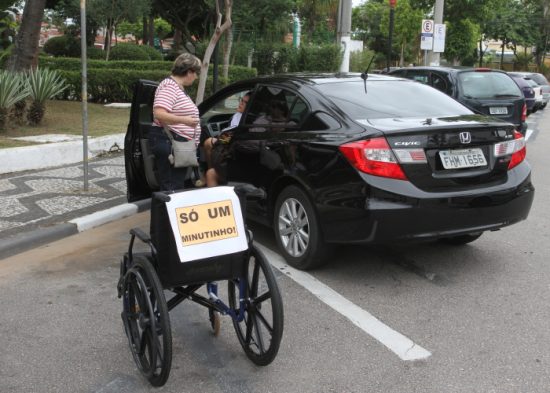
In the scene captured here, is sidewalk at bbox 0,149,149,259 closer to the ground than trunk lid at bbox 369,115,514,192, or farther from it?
closer to the ground

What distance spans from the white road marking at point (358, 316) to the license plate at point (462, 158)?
1.25 metres

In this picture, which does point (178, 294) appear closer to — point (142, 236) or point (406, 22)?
point (142, 236)

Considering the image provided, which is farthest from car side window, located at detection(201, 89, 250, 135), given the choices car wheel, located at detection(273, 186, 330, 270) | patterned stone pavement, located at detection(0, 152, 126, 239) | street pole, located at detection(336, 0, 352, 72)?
street pole, located at detection(336, 0, 352, 72)

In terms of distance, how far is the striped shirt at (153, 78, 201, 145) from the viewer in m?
5.40

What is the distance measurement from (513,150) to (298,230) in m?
1.83

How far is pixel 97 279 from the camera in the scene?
4.93 metres

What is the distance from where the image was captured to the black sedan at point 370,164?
14.7ft

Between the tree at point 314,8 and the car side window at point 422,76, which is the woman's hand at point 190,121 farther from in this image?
the tree at point 314,8

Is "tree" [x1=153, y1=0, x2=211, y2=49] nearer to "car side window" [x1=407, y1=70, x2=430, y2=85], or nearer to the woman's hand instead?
"car side window" [x1=407, y1=70, x2=430, y2=85]

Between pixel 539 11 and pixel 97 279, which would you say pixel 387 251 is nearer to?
pixel 97 279

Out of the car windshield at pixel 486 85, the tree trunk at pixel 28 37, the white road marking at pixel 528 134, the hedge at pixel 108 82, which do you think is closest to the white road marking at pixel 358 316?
the car windshield at pixel 486 85

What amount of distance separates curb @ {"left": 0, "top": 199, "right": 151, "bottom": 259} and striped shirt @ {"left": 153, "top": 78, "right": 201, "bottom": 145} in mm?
1490

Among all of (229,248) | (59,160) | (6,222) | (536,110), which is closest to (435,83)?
(59,160)

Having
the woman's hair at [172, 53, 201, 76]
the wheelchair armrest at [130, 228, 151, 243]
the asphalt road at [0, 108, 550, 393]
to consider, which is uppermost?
the woman's hair at [172, 53, 201, 76]
